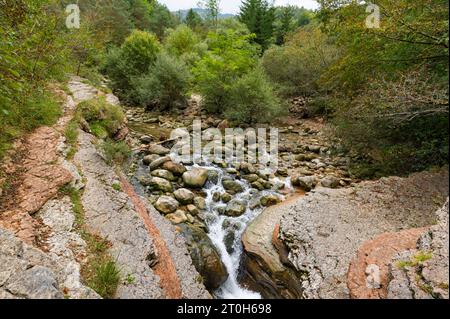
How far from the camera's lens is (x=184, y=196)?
20.8 feet

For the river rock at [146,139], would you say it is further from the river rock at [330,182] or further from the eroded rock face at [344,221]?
the river rock at [330,182]

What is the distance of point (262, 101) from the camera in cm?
1252

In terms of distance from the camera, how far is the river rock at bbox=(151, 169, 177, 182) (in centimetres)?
718

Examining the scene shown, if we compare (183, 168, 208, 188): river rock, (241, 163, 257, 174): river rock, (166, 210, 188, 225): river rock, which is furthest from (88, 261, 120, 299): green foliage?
(241, 163, 257, 174): river rock

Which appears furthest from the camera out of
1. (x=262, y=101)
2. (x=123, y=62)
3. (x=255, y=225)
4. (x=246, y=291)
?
(x=123, y=62)

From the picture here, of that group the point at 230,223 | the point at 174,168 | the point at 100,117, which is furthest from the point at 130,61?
the point at 230,223

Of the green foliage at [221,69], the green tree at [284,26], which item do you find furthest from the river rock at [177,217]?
the green tree at [284,26]

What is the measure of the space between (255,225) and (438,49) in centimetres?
473

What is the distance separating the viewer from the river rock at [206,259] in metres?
4.64

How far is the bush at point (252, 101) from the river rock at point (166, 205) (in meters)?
7.61

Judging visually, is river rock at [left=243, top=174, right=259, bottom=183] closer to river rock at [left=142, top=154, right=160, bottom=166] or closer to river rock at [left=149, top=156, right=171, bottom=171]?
river rock at [left=149, top=156, right=171, bottom=171]

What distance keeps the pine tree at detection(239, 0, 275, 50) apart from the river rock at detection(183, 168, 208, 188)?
24.5 meters
